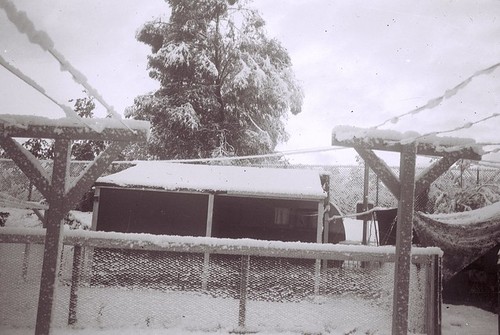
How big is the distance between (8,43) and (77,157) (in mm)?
13775

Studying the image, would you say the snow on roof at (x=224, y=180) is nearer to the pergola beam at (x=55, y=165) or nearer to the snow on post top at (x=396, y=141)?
the snow on post top at (x=396, y=141)

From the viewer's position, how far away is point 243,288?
4605mm

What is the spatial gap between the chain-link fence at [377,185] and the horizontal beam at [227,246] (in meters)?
5.09

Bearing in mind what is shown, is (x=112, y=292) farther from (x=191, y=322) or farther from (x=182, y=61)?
(x=182, y=61)

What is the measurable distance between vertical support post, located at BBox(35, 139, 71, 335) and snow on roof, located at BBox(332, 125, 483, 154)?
3099 millimetres

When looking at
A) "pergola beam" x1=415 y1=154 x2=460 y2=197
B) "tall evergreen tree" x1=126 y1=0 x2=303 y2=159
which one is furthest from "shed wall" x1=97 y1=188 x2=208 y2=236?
"pergola beam" x1=415 y1=154 x2=460 y2=197

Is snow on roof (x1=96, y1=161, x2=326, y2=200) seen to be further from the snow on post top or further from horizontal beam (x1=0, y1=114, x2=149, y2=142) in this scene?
horizontal beam (x1=0, y1=114, x2=149, y2=142)

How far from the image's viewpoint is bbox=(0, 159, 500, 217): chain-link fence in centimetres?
1002

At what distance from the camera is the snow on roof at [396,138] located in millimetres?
3789

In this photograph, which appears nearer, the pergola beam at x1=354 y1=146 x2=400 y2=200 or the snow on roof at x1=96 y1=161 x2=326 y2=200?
the pergola beam at x1=354 y1=146 x2=400 y2=200

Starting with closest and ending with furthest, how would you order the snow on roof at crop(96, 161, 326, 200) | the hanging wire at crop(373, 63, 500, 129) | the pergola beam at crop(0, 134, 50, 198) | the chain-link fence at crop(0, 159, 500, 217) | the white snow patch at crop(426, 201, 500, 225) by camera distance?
the hanging wire at crop(373, 63, 500, 129) → the pergola beam at crop(0, 134, 50, 198) → the white snow patch at crop(426, 201, 500, 225) → the snow on roof at crop(96, 161, 326, 200) → the chain-link fence at crop(0, 159, 500, 217)

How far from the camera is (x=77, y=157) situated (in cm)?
1603

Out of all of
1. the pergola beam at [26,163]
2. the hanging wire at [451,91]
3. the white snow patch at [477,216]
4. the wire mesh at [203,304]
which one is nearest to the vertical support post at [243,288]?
the wire mesh at [203,304]

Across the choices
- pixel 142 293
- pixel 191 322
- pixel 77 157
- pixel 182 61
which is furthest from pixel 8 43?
pixel 77 157
